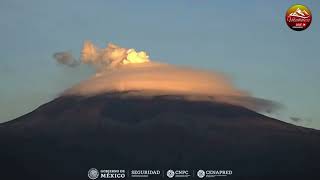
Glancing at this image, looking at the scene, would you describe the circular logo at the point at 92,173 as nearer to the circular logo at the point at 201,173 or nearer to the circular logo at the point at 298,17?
the circular logo at the point at 201,173

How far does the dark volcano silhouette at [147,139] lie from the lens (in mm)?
10359

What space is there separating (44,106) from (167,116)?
1.94 metres

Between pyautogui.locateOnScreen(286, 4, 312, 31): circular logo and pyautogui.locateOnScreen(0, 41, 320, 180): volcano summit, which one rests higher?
pyautogui.locateOnScreen(286, 4, 312, 31): circular logo

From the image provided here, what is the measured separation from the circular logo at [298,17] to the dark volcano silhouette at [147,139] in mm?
1654

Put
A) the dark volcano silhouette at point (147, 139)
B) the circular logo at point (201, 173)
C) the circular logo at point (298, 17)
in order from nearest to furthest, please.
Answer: the dark volcano silhouette at point (147, 139)
the circular logo at point (201, 173)
the circular logo at point (298, 17)

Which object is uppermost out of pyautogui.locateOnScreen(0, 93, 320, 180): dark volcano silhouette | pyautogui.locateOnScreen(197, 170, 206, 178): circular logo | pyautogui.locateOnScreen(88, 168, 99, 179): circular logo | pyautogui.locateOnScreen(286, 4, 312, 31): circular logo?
pyautogui.locateOnScreen(286, 4, 312, 31): circular logo

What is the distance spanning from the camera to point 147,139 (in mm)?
10617

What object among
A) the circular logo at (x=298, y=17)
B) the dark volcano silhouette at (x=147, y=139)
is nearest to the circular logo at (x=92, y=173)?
the dark volcano silhouette at (x=147, y=139)

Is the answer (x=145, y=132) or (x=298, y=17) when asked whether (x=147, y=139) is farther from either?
(x=298, y=17)

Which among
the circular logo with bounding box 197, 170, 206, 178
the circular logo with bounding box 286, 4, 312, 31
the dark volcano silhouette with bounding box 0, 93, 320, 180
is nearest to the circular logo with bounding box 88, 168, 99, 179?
the dark volcano silhouette with bounding box 0, 93, 320, 180

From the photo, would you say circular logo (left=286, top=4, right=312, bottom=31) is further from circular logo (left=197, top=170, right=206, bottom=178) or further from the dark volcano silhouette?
circular logo (left=197, top=170, right=206, bottom=178)

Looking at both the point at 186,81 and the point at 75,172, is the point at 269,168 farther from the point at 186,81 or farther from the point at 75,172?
the point at 75,172

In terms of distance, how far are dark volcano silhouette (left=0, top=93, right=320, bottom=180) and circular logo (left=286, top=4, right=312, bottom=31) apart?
1.65 metres

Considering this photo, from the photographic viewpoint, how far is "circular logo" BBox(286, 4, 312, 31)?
11.2 metres
